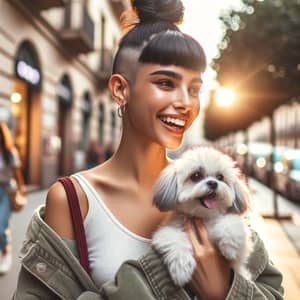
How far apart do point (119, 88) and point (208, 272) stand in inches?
24.8

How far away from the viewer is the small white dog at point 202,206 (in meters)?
1.26

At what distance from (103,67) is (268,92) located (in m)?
12.3

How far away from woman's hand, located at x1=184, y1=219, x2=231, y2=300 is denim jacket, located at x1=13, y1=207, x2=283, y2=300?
1.4 inches

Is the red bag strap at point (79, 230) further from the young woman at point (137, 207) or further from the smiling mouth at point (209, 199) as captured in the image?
the smiling mouth at point (209, 199)

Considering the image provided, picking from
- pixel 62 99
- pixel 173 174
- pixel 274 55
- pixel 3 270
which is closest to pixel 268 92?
pixel 274 55

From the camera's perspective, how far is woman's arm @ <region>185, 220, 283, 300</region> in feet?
3.97

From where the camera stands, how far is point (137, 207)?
1430 millimetres

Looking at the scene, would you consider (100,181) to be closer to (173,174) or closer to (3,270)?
(173,174)

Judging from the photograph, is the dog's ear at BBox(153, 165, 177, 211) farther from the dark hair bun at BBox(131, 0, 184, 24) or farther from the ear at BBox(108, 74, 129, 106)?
the dark hair bun at BBox(131, 0, 184, 24)

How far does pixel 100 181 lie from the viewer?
4.76 ft

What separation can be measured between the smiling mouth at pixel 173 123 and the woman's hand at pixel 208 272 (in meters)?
0.31

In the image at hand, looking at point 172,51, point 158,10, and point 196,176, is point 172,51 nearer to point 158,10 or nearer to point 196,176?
point 158,10

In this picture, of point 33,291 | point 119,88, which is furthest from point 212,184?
point 33,291

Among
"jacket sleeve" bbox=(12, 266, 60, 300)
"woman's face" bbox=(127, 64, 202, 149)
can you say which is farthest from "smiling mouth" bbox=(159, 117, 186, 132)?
"jacket sleeve" bbox=(12, 266, 60, 300)
